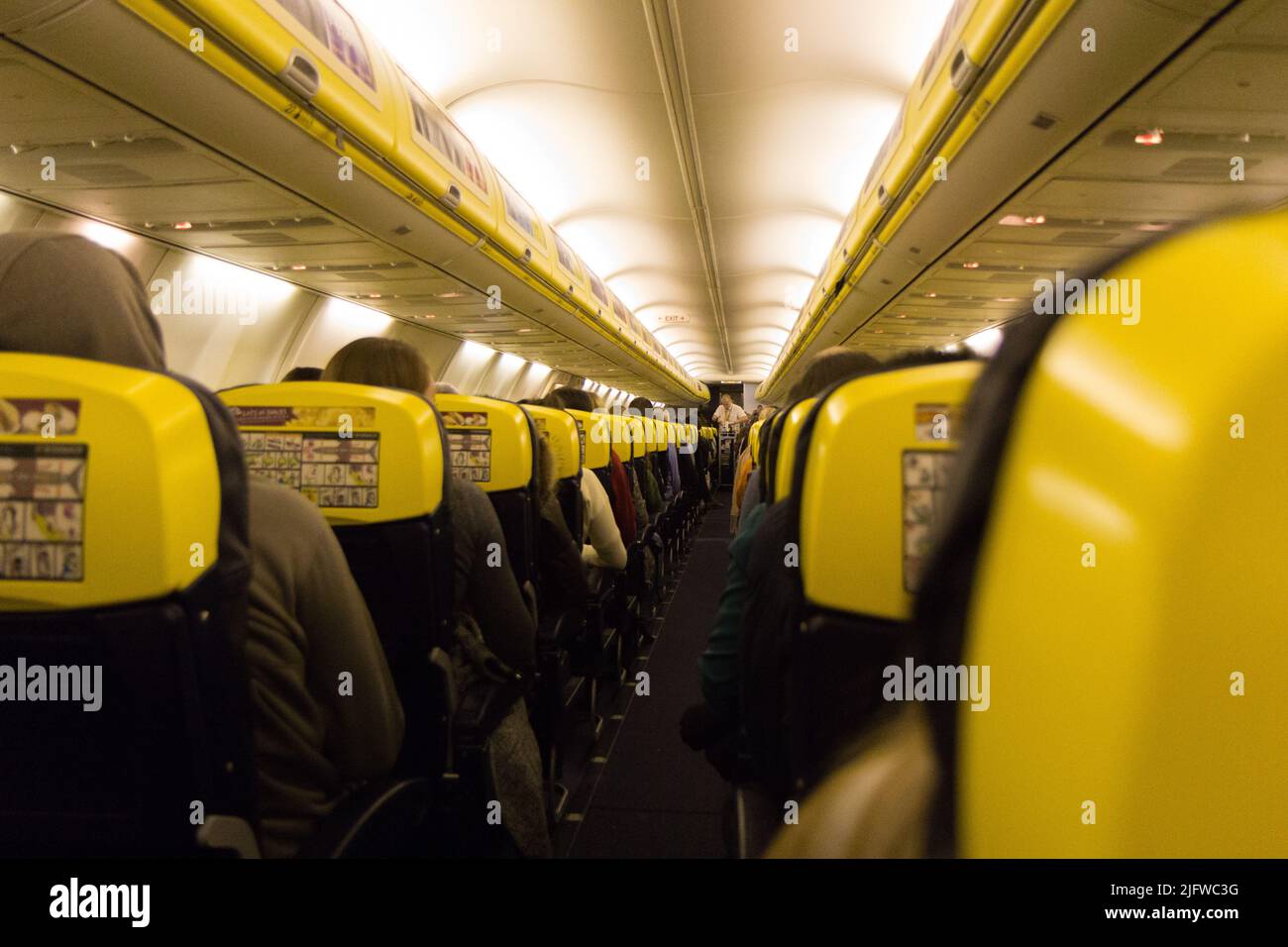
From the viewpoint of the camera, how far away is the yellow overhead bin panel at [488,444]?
2807mm

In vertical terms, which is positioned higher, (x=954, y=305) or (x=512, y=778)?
(x=954, y=305)

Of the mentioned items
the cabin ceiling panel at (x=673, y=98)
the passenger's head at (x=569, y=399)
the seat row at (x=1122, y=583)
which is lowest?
the seat row at (x=1122, y=583)

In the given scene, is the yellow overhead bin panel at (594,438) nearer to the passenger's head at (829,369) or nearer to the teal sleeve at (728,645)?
the passenger's head at (829,369)

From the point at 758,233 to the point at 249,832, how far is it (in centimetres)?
909

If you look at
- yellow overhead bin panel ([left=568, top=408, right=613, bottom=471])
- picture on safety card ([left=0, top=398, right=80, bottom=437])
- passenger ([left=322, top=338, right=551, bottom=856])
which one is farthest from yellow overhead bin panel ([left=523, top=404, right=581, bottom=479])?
picture on safety card ([left=0, top=398, right=80, bottom=437])

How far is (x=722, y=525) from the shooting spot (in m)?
13.1

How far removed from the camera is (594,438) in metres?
4.73

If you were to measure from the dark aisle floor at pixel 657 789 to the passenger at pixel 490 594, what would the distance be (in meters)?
0.66

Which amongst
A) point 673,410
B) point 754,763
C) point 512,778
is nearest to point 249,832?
point 754,763

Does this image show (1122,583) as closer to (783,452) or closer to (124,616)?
(124,616)

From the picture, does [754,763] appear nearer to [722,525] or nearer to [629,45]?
[629,45]

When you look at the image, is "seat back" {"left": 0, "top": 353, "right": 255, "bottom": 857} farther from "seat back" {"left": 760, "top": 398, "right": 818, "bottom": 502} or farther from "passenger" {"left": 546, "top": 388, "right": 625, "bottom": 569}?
"passenger" {"left": 546, "top": 388, "right": 625, "bottom": 569}

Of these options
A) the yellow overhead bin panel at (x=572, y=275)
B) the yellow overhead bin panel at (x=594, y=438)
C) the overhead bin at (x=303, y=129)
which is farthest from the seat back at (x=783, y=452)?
the yellow overhead bin panel at (x=572, y=275)

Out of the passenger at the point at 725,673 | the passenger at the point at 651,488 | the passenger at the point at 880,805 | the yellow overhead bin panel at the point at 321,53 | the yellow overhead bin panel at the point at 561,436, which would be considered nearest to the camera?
the passenger at the point at 880,805
